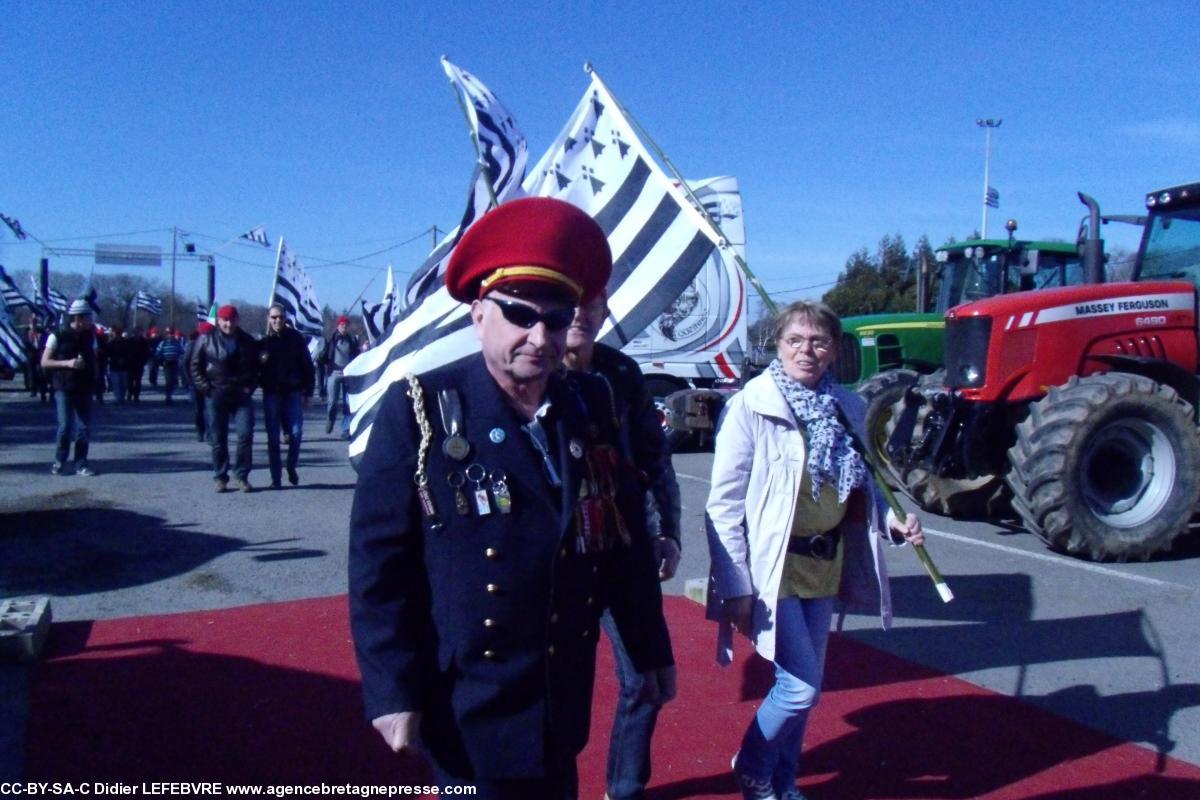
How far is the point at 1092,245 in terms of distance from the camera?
8227mm

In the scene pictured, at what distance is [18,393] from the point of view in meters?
27.0

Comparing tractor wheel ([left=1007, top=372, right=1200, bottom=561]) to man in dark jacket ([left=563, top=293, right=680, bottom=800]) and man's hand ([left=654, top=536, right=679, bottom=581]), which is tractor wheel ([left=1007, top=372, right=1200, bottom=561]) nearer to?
man in dark jacket ([left=563, top=293, right=680, bottom=800])

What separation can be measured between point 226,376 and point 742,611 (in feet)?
25.6

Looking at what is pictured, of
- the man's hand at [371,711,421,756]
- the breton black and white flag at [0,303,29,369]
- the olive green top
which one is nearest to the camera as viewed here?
the man's hand at [371,711,421,756]

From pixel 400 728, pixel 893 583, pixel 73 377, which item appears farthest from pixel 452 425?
pixel 73 377

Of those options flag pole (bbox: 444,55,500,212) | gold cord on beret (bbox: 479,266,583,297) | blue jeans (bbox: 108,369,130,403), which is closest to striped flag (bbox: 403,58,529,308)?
flag pole (bbox: 444,55,500,212)

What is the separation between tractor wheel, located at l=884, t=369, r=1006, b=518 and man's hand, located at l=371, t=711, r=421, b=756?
742 centimetres

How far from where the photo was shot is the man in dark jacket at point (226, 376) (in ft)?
32.6

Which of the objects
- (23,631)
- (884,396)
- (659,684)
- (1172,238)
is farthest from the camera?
(884,396)

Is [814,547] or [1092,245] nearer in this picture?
[814,547]

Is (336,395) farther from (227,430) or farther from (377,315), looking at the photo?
(227,430)

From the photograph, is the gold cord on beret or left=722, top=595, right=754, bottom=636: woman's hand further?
left=722, top=595, right=754, bottom=636: woman's hand

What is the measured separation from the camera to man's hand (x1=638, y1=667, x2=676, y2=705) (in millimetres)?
2498

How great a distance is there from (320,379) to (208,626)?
71.1 ft
